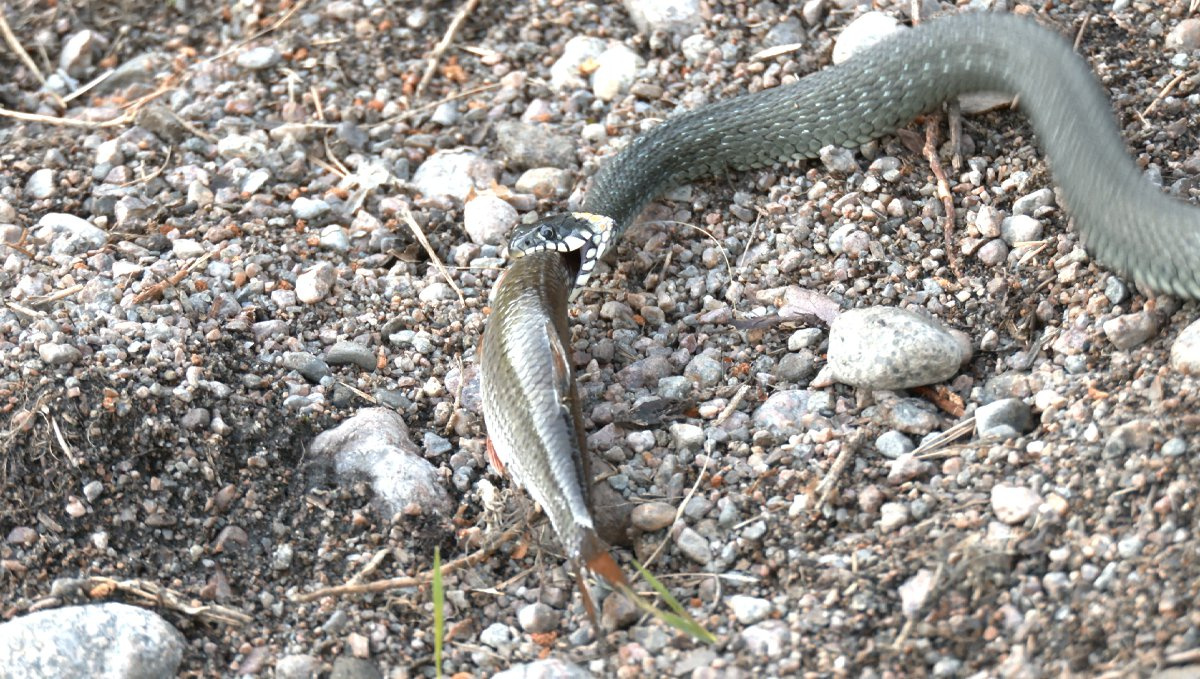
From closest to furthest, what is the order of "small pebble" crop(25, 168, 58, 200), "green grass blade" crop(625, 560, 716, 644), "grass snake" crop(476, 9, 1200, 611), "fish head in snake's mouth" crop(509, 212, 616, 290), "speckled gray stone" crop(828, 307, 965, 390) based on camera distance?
"green grass blade" crop(625, 560, 716, 644) < "grass snake" crop(476, 9, 1200, 611) < "speckled gray stone" crop(828, 307, 965, 390) < "fish head in snake's mouth" crop(509, 212, 616, 290) < "small pebble" crop(25, 168, 58, 200)

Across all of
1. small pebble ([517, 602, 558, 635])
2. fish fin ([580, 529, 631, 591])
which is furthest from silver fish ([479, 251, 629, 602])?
small pebble ([517, 602, 558, 635])

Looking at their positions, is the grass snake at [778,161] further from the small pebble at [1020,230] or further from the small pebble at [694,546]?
the small pebble at [694,546]

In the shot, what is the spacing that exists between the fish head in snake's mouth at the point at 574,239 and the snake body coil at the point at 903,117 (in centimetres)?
2

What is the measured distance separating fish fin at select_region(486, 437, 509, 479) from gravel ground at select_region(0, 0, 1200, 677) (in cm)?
3

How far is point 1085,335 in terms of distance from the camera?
3.56 meters

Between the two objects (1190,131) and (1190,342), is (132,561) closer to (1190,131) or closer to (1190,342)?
(1190,342)

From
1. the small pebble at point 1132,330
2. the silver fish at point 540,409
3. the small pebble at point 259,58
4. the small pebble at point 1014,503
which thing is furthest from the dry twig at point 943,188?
the small pebble at point 259,58

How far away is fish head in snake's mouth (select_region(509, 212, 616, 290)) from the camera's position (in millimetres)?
4156

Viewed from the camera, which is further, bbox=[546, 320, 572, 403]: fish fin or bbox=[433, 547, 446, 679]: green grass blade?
bbox=[546, 320, 572, 403]: fish fin

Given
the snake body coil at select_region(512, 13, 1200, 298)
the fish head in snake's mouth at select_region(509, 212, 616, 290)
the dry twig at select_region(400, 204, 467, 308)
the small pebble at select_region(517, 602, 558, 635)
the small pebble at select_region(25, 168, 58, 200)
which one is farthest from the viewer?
the small pebble at select_region(25, 168, 58, 200)

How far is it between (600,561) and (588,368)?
1038mm

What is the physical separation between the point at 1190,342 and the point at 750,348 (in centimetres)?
132

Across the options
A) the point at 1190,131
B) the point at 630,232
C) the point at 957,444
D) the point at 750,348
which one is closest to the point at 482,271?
the point at 630,232

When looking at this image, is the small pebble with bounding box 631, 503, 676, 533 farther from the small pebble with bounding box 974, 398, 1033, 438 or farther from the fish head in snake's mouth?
the fish head in snake's mouth
